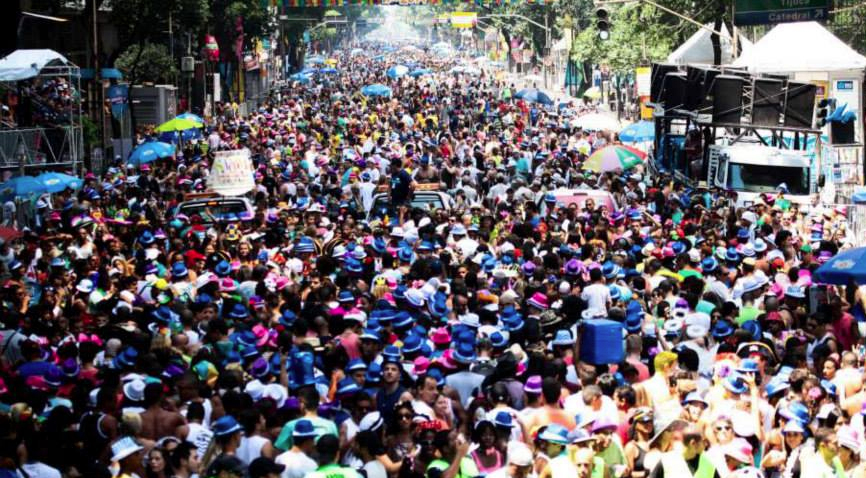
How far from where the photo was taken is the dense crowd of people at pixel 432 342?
899 centimetres

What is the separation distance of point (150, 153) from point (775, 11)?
17.8 meters

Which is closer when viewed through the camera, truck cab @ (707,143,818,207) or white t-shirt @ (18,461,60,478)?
white t-shirt @ (18,461,60,478)

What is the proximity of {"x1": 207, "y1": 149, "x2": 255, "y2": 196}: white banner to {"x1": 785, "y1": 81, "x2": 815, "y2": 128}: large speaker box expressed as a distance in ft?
34.7

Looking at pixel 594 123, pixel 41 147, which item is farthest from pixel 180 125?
pixel 594 123

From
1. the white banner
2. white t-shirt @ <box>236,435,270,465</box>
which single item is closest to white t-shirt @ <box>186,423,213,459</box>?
white t-shirt @ <box>236,435,270,465</box>

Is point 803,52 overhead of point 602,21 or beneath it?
beneath

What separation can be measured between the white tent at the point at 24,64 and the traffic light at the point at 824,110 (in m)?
15.6

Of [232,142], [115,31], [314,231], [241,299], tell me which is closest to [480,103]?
[115,31]

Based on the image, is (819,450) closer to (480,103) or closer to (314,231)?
(314,231)

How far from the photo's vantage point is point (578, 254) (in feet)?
58.6

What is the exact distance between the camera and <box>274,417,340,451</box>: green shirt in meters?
9.17

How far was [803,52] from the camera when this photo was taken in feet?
120

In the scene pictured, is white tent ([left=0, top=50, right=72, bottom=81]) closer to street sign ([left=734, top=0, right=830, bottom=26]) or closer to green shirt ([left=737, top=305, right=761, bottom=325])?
street sign ([left=734, top=0, right=830, bottom=26])

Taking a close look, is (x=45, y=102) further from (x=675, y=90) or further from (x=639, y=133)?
(x=675, y=90)
